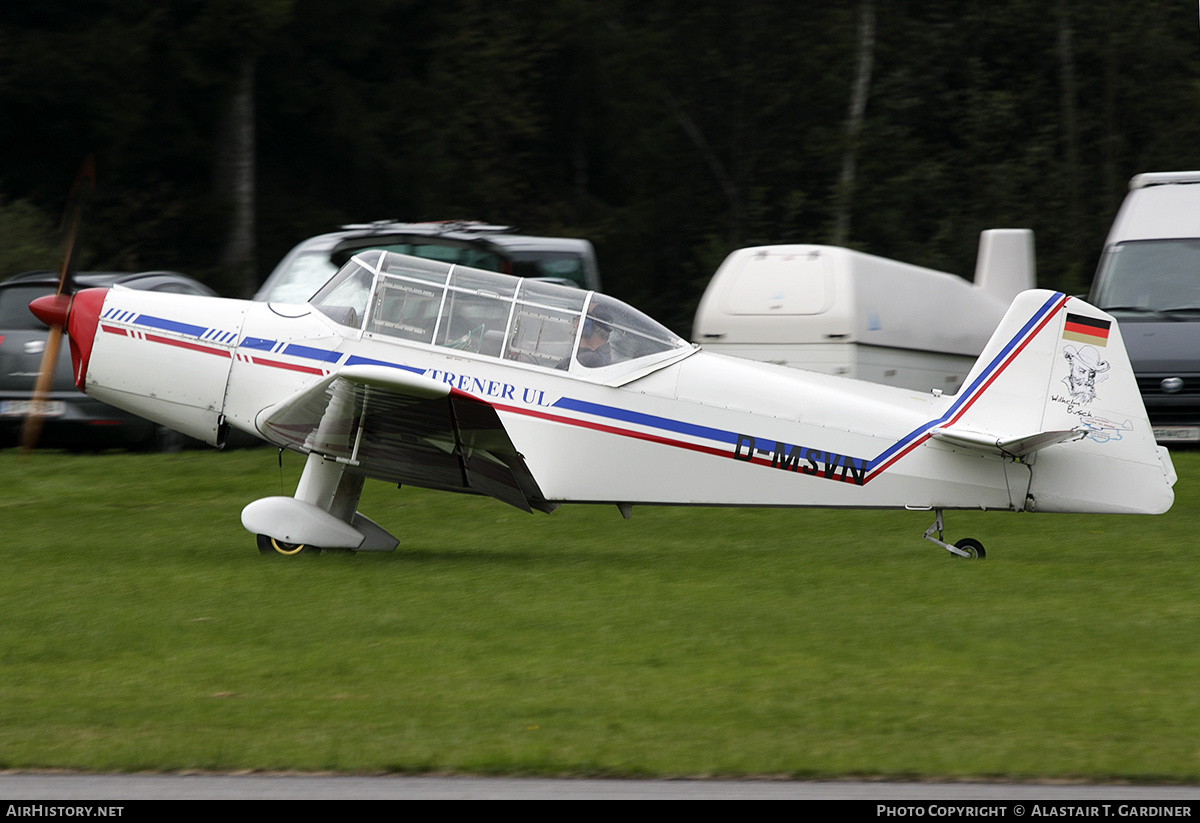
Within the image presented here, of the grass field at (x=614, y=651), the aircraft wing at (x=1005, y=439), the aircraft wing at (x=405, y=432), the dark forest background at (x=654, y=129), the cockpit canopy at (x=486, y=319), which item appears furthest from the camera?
the dark forest background at (x=654, y=129)

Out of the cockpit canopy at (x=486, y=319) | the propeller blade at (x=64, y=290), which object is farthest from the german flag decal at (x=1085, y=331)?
the propeller blade at (x=64, y=290)

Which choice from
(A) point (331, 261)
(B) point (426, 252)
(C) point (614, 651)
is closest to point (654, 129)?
(B) point (426, 252)

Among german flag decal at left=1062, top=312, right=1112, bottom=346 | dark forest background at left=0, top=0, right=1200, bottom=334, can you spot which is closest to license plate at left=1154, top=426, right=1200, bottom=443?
german flag decal at left=1062, top=312, right=1112, bottom=346

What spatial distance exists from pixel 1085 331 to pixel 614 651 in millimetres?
4456

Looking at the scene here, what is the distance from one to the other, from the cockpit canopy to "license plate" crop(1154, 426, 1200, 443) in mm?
7185

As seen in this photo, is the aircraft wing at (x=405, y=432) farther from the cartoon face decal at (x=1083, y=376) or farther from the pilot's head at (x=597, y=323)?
the cartoon face decal at (x=1083, y=376)

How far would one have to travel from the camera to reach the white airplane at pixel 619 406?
901 cm

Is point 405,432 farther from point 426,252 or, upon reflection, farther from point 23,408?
point 426,252

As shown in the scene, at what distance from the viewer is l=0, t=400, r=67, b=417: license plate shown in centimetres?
1298

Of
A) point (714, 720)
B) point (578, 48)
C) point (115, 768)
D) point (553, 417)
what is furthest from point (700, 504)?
point (578, 48)

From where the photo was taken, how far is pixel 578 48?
31.6 m

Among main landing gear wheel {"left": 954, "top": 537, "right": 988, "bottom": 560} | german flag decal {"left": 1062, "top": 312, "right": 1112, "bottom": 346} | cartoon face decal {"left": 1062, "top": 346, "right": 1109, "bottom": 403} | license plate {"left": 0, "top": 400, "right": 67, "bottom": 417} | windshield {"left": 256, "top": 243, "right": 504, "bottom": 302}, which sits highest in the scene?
german flag decal {"left": 1062, "top": 312, "right": 1112, "bottom": 346}

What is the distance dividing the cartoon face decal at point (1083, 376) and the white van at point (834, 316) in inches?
190

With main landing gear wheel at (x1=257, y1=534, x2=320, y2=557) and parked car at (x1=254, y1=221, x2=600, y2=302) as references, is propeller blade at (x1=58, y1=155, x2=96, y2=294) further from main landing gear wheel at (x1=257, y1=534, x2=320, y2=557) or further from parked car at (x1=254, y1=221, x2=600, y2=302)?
parked car at (x1=254, y1=221, x2=600, y2=302)
